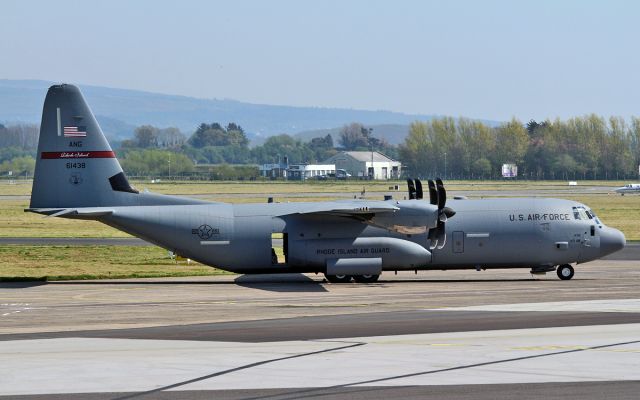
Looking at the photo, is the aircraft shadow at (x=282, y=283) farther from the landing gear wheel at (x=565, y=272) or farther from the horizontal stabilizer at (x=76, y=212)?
the landing gear wheel at (x=565, y=272)

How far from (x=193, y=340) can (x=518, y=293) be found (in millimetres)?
15506

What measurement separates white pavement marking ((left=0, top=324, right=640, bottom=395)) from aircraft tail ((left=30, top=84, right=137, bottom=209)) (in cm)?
1641

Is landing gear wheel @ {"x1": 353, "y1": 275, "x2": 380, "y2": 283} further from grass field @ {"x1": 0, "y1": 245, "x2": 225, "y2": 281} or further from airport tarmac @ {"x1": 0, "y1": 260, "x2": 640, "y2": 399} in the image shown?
grass field @ {"x1": 0, "y1": 245, "x2": 225, "y2": 281}

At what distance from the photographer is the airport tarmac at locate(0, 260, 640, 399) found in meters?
18.5

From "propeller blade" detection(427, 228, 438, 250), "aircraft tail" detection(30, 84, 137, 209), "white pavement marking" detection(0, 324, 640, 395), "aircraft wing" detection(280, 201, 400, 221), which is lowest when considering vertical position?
"white pavement marking" detection(0, 324, 640, 395)

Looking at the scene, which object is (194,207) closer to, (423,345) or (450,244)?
(450,244)

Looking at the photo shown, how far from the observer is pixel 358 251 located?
41.1 meters

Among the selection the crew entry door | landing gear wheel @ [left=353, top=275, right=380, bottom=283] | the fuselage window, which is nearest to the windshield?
the fuselage window

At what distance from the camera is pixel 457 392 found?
17.8 m

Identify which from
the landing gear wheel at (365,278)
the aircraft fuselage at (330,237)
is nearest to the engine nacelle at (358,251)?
the aircraft fuselage at (330,237)

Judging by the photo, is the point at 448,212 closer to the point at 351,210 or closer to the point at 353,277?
the point at 351,210

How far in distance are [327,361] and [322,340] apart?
3298 millimetres

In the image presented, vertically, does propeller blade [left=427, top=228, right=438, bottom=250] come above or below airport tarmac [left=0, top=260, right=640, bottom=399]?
above

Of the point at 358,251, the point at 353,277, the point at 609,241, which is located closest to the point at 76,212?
the point at 358,251
